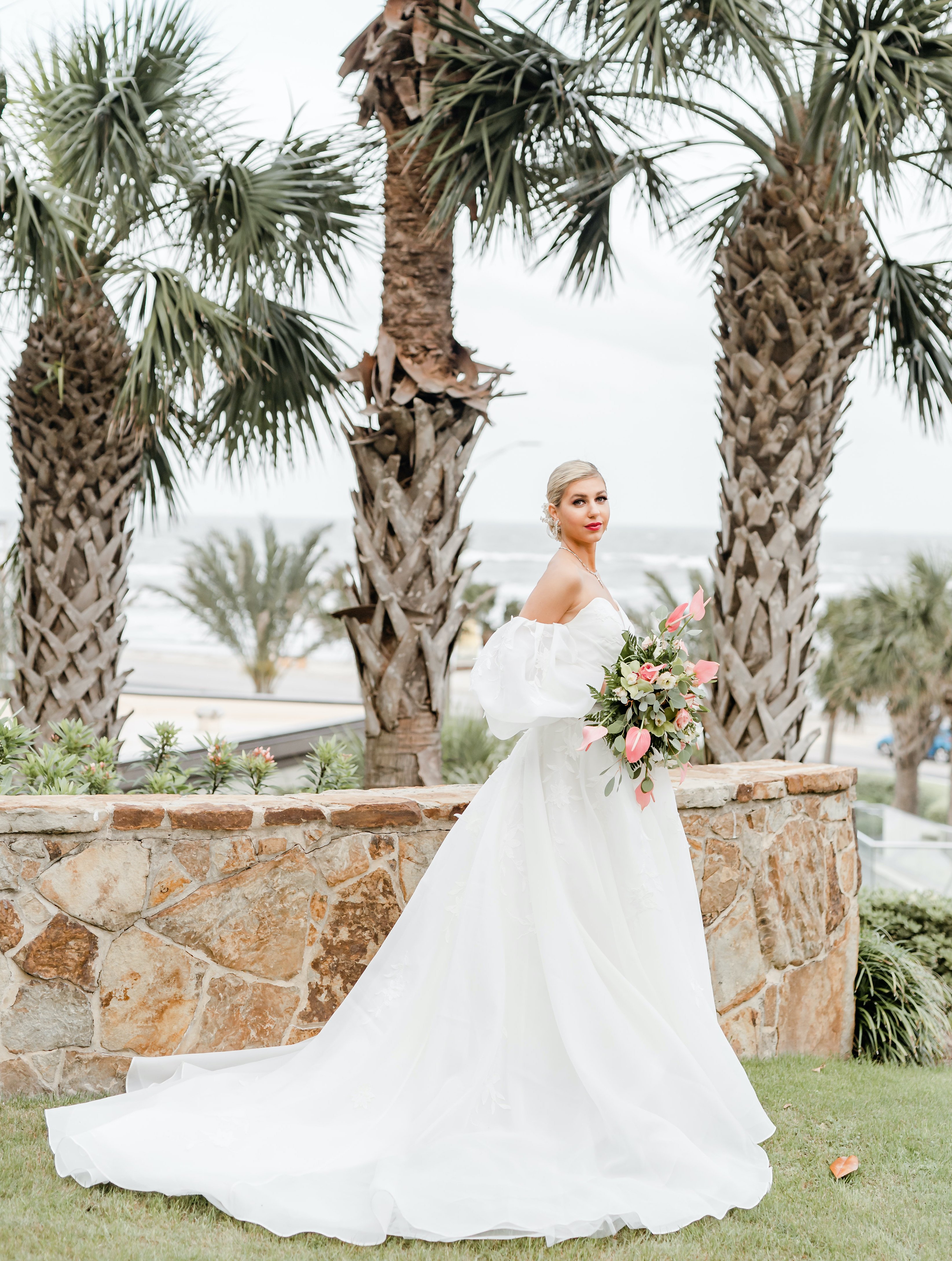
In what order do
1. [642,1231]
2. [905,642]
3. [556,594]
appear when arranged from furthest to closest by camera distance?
[905,642] → [556,594] → [642,1231]

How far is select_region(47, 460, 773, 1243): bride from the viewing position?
277 cm

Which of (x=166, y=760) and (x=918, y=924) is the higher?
(x=166, y=760)

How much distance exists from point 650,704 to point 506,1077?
1.16 metres

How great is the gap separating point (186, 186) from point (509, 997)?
205 inches

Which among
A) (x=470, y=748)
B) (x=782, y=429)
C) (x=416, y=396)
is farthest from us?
(x=470, y=748)

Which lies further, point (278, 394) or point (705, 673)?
point (278, 394)

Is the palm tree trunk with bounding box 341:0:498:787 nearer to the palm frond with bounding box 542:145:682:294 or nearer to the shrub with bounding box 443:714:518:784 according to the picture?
the palm frond with bounding box 542:145:682:294

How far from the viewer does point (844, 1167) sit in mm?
3219

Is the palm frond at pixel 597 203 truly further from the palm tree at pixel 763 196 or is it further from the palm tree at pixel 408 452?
the palm tree at pixel 408 452

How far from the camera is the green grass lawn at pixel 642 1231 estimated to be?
2.59 meters

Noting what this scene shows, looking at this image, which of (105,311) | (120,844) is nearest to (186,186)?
(105,311)

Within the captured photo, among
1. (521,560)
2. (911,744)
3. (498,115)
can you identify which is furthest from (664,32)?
(521,560)

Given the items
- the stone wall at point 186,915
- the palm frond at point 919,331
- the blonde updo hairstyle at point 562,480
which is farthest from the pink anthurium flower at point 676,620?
the palm frond at point 919,331

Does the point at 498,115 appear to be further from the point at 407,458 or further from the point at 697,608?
the point at 697,608
